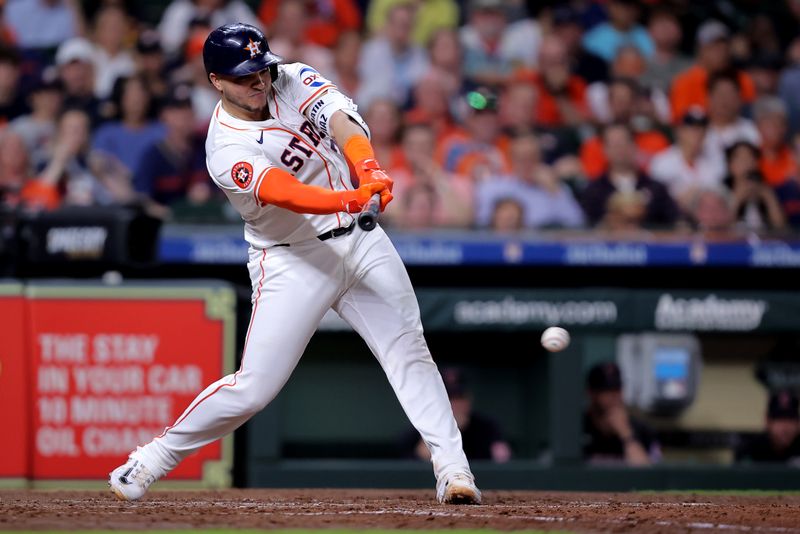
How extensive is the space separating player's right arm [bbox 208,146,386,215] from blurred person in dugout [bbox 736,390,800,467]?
4145 mm

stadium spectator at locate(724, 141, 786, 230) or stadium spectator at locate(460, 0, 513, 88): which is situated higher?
stadium spectator at locate(460, 0, 513, 88)

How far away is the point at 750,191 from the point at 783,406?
1915 millimetres

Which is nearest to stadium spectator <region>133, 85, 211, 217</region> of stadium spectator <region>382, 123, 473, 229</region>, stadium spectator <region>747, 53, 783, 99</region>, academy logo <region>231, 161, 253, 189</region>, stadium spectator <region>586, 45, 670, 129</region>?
stadium spectator <region>382, 123, 473, 229</region>

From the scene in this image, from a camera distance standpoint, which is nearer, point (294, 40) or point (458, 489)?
point (458, 489)

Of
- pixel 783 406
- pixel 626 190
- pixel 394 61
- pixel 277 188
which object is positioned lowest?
pixel 783 406

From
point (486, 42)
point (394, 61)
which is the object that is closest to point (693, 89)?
point (486, 42)

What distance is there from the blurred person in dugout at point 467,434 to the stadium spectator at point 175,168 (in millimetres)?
2252

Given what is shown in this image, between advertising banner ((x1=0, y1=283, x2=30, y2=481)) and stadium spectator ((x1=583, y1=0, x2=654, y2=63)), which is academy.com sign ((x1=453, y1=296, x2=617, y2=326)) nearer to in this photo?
advertising banner ((x1=0, y1=283, x2=30, y2=481))

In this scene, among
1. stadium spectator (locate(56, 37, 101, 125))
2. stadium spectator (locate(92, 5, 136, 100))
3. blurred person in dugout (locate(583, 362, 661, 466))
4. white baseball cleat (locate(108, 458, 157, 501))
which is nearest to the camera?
white baseball cleat (locate(108, 458, 157, 501))

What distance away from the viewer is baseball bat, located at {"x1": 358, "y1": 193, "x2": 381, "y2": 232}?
441 cm

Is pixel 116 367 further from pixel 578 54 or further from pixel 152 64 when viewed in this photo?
pixel 578 54

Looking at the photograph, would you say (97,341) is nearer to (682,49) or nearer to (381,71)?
(381,71)

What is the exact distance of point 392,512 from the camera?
466 centimetres

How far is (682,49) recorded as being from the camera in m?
10.9
